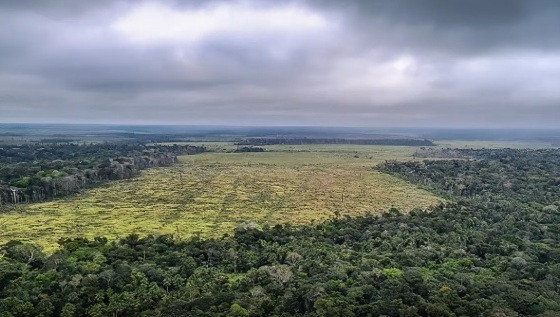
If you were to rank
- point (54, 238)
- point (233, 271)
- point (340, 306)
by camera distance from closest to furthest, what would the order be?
point (340, 306) < point (233, 271) < point (54, 238)

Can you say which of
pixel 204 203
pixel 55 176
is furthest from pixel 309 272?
pixel 55 176

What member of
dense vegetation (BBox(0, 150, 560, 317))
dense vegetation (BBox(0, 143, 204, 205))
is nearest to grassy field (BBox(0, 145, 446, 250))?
dense vegetation (BBox(0, 143, 204, 205))

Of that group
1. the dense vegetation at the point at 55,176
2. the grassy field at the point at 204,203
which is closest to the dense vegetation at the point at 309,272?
the grassy field at the point at 204,203

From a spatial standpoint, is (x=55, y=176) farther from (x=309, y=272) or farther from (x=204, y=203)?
(x=309, y=272)

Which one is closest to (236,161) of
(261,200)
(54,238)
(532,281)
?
(261,200)

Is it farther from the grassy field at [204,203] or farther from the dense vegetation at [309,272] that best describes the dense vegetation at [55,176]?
the dense vegetation at [309,272]

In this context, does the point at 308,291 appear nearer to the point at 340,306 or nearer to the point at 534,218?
the point at 340,306
